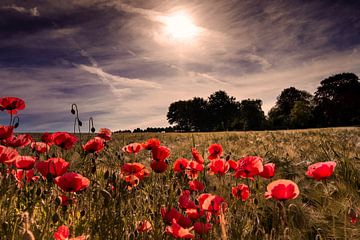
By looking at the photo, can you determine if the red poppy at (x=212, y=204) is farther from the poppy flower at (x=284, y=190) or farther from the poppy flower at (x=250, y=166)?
the poppy flower at (x=250, y=166)

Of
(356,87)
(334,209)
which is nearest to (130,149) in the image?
(334,209)

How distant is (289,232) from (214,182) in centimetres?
218

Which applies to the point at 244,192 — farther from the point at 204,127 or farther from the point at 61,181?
the point at 204,127

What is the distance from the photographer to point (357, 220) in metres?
2.05

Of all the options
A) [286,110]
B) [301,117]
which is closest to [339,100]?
[301,117]

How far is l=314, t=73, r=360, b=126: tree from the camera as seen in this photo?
5759 cm

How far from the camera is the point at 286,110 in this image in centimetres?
8338

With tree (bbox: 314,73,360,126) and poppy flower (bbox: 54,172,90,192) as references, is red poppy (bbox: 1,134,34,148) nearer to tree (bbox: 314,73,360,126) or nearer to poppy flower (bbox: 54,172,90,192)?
poppy flower (bbox: 54,172,90,192)

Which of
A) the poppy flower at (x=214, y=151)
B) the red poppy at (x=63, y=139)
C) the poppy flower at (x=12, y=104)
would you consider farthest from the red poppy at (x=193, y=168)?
the poppy flower at (x=12, y=104)

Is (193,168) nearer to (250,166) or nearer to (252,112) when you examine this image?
(250,166)

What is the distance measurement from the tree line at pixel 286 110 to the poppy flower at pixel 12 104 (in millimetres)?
20653

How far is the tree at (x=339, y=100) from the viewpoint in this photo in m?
57.6

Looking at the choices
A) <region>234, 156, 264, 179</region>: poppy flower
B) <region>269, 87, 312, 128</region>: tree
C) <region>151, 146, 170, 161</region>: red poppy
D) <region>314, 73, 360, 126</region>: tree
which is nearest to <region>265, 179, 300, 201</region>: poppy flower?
<region>234, 156, 264, 179</region>: poppy flower

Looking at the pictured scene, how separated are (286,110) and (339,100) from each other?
2427cm
